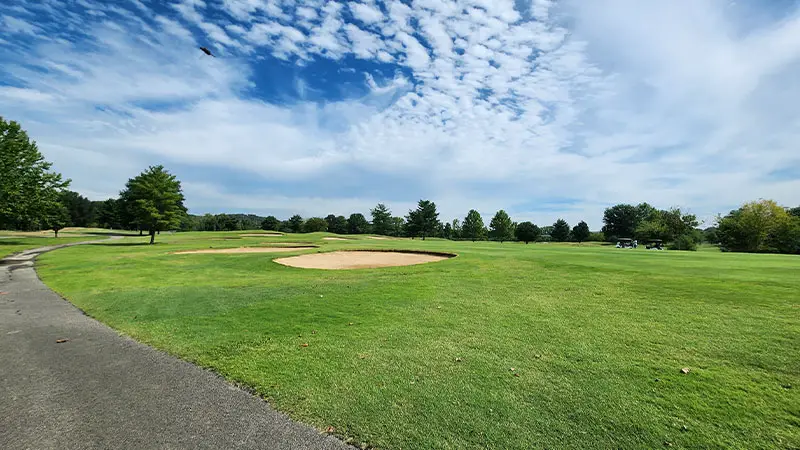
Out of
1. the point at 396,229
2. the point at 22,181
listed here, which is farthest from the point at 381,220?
the point at 22,181

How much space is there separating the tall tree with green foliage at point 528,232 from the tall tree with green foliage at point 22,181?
271 ft

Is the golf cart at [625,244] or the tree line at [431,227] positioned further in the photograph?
the tree line at [431,227]

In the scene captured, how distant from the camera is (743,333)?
5727 mm

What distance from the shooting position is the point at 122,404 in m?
3.85

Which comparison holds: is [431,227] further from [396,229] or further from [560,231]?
[560,231]

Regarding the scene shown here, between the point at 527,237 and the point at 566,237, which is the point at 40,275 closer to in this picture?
the point at 527,237

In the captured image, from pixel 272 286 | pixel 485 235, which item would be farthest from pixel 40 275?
pixel 485 235

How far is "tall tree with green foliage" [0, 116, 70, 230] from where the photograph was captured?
3381cm

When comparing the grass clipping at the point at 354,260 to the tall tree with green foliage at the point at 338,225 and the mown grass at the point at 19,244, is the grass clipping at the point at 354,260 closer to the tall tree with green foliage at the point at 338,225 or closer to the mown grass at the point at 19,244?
the mown grass at the point at 19,244

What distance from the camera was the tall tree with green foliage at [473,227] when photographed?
89.3 m

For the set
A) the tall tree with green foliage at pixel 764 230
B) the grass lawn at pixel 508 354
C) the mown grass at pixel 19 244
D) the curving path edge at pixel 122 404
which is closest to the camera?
the curving path edge at pixel 122 404

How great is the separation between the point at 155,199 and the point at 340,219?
72.1m

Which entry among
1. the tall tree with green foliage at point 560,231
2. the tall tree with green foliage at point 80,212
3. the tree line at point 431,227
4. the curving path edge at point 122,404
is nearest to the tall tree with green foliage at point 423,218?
the tree line at point 431,227

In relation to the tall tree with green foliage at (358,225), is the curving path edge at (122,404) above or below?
below
